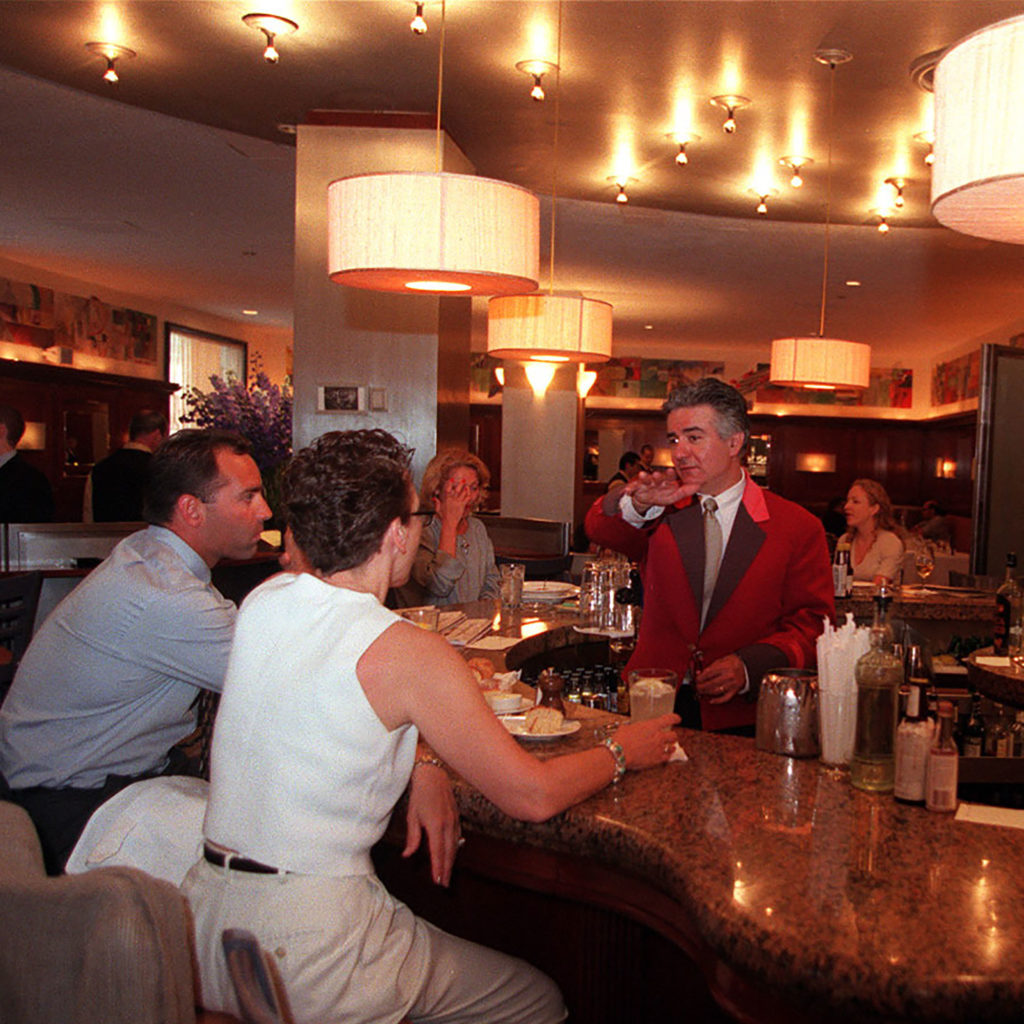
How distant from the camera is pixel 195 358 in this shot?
46.2 feet

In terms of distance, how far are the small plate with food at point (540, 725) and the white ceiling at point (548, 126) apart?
3.23m

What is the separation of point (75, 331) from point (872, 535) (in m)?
8.62

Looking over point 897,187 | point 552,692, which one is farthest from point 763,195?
point 552,692

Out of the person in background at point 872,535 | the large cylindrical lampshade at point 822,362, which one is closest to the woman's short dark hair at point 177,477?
the large cylindrical lampshade at point 822,362

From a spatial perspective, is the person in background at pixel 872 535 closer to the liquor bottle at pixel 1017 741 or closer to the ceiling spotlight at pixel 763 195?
the ceiling spotlight at pixel 763 195

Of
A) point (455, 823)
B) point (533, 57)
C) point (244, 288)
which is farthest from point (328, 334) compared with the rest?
point (244, 288)

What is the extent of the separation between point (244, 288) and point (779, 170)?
23.1 ft

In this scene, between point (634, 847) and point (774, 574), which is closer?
point (634, 847)

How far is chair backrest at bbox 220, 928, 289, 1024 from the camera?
1496mm

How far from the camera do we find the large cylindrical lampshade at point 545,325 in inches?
190

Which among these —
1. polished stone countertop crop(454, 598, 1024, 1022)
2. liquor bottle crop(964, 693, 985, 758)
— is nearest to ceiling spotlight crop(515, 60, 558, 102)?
liquor bottle crop(964, 693, 985, 758)

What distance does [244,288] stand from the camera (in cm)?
1178

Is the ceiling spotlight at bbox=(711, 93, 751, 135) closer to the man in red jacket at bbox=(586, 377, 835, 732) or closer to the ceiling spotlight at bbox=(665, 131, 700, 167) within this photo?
the ceiling spotlight at bbox=(665, 131, 700, 167)

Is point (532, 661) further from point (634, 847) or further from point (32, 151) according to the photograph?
point (32, 151)
